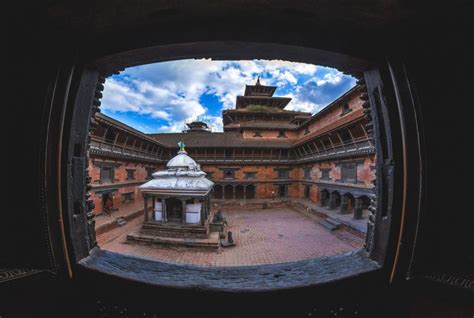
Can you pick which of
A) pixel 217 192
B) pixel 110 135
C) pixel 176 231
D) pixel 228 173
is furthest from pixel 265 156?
pixel 110 135

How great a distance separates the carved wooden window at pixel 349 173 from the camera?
14540mm

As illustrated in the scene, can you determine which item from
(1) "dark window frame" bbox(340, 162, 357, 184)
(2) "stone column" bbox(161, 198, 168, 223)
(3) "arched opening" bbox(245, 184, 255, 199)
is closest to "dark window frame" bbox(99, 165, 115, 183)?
(2) "stone column" bbox(161, 198, 168, 223)

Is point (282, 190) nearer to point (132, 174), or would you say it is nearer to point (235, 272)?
point (132, 174)

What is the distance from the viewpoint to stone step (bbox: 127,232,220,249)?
10.3m

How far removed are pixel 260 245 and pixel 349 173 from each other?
9967 millimetres

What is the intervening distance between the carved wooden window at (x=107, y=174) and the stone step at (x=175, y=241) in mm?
6394

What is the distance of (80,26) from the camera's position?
5.76 ft

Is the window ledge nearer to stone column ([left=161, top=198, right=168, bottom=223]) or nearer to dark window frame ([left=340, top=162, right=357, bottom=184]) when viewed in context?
stone column ([left=161, top=198, right=168, bottom=223])

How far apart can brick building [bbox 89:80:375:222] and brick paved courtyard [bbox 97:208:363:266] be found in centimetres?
363

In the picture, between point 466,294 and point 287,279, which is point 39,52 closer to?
point 287,279

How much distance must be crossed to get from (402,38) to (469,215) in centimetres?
185

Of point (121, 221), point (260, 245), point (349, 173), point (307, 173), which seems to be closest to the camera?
point (260, 245)

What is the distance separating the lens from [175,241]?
1045 cm

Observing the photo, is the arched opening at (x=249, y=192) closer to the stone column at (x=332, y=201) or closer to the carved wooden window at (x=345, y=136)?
the stone column at (x=332, y=201)
